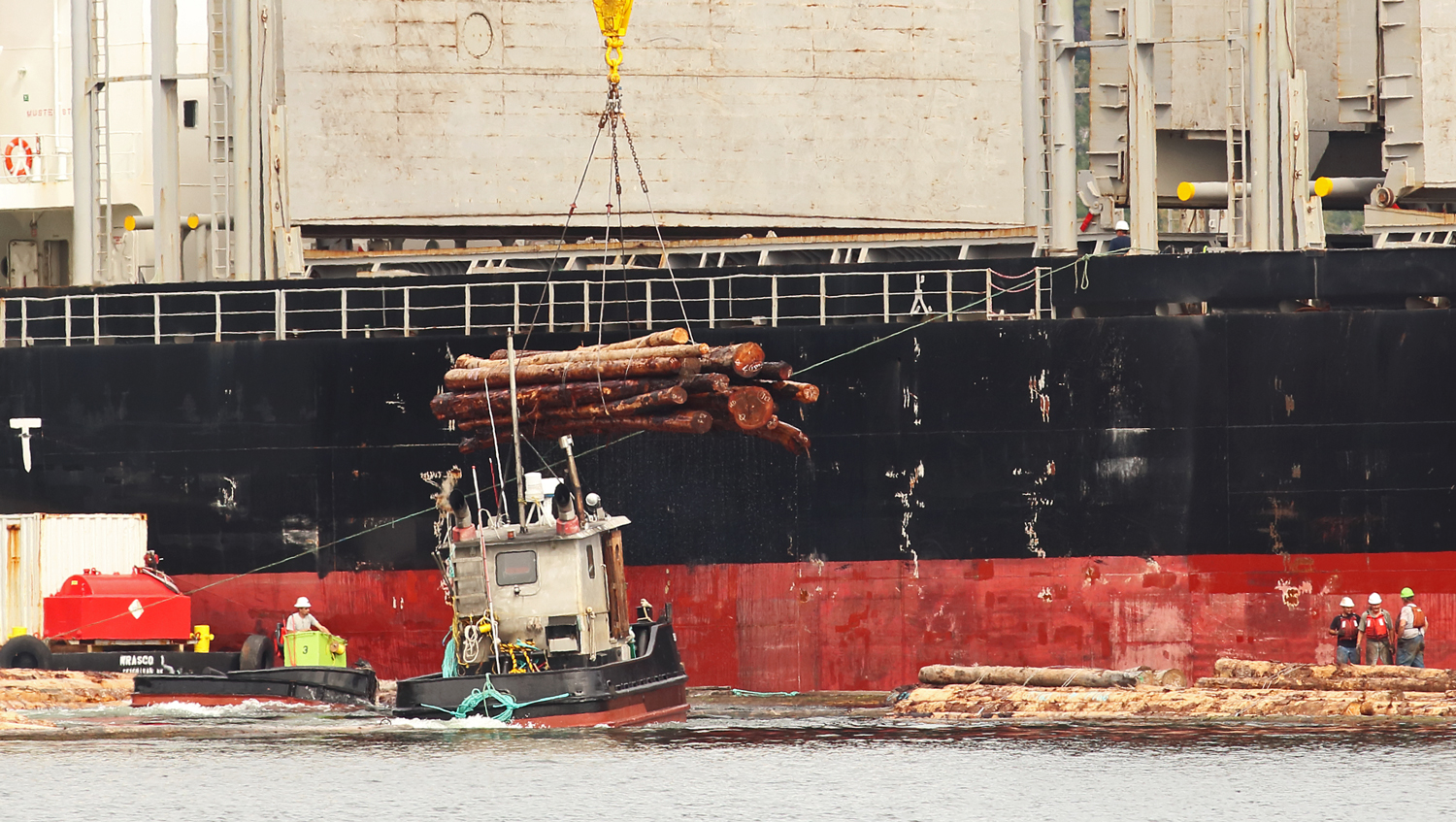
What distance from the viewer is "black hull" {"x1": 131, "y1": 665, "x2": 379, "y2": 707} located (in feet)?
79.3

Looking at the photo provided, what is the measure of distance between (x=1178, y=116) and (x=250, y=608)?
50.1 feet

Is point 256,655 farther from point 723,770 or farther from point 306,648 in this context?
point 723,770

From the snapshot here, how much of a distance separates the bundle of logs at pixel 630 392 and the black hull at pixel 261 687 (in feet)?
10.2

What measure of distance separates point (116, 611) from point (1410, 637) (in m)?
15.3

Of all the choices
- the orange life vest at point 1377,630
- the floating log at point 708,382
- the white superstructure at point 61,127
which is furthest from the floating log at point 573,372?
the white superstructure at point 61,127

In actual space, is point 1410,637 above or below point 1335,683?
above

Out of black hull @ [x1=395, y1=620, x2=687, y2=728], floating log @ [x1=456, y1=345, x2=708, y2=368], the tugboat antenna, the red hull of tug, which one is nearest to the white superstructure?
floating log @ [x1=456, y1=345, x2=708, y2=368]

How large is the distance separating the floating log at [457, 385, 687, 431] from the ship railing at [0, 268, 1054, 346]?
120 centimetres

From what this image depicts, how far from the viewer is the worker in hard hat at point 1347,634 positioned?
24203 mm

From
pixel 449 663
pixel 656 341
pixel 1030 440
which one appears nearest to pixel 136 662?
pixel 449 663

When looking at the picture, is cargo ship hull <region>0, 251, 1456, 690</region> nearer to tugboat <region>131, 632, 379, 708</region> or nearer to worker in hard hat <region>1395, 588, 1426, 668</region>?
worker in hard hat <region>1395, 588, 1426, 668</region>

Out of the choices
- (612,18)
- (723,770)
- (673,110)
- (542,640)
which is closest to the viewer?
(723,770)

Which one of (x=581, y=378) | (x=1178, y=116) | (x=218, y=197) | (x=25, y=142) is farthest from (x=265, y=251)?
(x=1178, y=116)

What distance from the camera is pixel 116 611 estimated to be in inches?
1011
